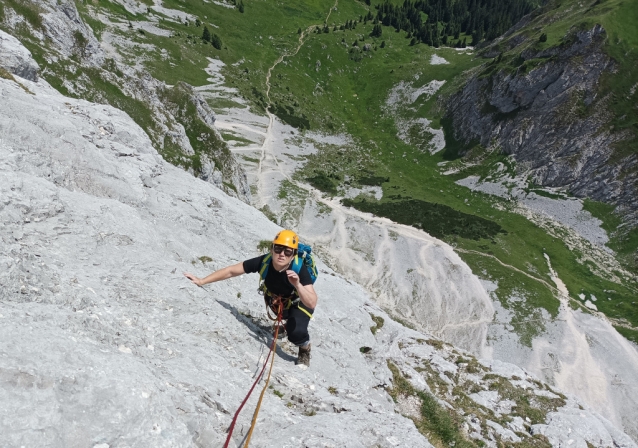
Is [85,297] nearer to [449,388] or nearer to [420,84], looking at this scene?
[449,388]

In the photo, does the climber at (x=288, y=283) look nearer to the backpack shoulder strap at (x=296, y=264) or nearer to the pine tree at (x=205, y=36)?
the backpack shoulder strap at (x=296, y=264)

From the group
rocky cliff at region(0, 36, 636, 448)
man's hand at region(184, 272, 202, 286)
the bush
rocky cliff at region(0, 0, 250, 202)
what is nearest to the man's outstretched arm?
man's hand at region(184, 272, 202, 286)

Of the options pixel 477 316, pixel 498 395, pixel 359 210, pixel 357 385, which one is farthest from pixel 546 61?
pixel 357 385

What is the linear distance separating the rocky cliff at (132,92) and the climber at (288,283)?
119 feet

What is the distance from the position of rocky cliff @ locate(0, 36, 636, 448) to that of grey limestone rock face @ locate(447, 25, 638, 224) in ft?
286

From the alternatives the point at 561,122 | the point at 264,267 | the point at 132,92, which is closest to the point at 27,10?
the point at 132,92

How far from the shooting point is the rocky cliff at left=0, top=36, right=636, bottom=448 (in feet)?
20.5

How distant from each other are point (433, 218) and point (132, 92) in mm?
59221

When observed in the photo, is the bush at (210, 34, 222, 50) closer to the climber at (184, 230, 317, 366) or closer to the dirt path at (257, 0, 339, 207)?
the dirt path at (257, 0, 339, 207)

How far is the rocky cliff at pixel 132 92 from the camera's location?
42.0m

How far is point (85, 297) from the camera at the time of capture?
9047 mm

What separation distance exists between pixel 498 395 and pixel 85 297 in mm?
20833

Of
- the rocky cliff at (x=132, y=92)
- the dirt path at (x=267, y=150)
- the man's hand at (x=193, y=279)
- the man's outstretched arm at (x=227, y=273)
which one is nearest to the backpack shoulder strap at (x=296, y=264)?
the man's outstretched arm at (x=227, y=273)

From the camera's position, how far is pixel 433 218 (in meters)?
74.9
